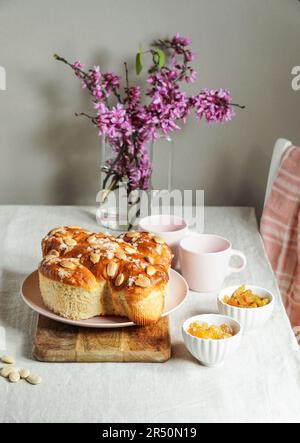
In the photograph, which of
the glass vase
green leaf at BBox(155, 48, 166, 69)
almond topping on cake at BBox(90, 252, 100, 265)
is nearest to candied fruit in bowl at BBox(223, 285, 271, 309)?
almond topping on cake at BBox(90, 252, 100, 265)

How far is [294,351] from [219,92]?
677 millimetres

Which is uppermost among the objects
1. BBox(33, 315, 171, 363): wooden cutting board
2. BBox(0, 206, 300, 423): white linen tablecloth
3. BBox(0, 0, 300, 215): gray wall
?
BBox(0, 0, 300, 215): gray wall

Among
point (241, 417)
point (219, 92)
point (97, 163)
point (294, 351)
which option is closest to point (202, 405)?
point (241, 417)

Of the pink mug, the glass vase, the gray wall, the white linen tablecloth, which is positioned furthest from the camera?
the gray wall

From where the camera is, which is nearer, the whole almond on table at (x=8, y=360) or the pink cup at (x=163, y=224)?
the whole almond on table at (x=8, y=360)

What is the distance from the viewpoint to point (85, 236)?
1.32 meters

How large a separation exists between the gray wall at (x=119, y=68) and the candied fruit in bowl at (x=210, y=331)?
85cm

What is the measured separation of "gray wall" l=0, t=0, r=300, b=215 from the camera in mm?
1788

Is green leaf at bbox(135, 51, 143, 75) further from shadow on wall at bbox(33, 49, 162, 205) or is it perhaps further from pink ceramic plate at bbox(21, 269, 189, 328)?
pink ceramic plate at bbox(21, 269, 189, 328)

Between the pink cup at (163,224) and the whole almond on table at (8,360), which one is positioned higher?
the pink cup at (163,224)

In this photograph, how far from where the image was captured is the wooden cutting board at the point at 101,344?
112 centimetres

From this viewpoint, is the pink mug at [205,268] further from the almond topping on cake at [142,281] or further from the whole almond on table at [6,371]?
the whole almond on table at [6,371]

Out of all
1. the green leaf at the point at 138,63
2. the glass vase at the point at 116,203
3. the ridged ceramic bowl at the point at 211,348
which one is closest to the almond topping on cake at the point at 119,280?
the ridged ceramic bowl at the point at 211,348

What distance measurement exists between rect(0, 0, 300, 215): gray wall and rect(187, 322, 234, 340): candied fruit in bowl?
0.85 metres
